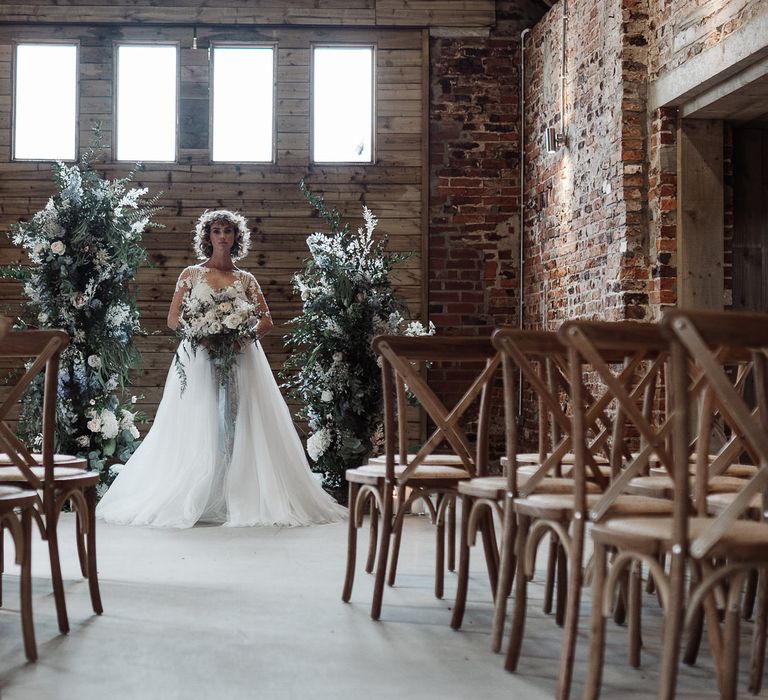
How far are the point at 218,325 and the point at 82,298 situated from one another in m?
1.00

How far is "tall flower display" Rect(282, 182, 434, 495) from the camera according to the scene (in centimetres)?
687

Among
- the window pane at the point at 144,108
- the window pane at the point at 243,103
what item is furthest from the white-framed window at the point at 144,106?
the window pane at the point at 243,103

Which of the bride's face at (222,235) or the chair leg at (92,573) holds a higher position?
the bride's face at (222,235)

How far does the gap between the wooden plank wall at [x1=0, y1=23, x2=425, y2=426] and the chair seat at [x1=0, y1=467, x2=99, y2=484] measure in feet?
16.0

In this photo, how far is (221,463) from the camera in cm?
634

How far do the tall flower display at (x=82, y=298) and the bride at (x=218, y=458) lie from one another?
1.60ft

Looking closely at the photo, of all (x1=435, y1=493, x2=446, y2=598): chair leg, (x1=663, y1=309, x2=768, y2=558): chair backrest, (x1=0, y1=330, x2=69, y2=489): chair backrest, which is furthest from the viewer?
(x1=435, y1=493, x2=446, y2=598): chair leg

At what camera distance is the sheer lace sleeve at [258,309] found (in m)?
6.61

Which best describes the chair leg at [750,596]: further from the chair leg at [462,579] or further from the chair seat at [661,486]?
the chair leg at [462,579]

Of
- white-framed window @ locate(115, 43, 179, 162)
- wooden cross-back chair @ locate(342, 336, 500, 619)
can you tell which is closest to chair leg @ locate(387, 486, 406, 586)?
wooden cross-back chair @ locate(342, 336, 500, 619)

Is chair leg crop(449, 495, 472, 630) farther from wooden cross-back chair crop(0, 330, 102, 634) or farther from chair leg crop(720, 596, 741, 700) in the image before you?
wooden cross-back chair crop(0, 330, 102, 634)

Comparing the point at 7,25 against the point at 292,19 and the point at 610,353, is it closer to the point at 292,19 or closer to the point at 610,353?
the point at 292,19

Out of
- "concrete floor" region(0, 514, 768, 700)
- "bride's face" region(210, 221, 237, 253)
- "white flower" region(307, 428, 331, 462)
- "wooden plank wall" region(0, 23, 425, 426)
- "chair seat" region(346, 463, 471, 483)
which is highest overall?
"wooden plank wall" region(0, 23, 425, 426)

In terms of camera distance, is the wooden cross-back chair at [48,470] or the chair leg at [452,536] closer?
the wooden cross-back chair at [48,470]
